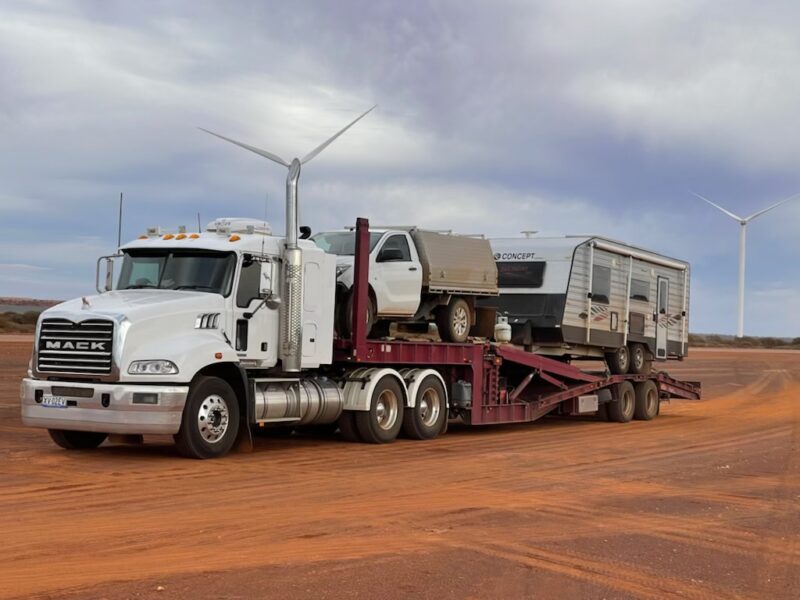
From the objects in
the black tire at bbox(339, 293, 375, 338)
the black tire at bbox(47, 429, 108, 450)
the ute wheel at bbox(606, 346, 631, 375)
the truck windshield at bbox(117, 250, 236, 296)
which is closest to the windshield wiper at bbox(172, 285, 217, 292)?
the truck windshield at bbox(117, 250, 236, 296)

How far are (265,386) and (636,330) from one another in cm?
1190

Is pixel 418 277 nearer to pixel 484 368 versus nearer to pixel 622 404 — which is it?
pixel 484 368

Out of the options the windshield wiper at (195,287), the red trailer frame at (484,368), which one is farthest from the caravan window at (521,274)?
the windshield wiper at (195,287)

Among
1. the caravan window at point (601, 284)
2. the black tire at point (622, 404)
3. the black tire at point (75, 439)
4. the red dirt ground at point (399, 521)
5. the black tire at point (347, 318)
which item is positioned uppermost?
the caravan window at point (601, 284)

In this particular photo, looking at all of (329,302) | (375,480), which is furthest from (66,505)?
(329,302)

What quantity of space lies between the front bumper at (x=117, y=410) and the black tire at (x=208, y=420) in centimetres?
23

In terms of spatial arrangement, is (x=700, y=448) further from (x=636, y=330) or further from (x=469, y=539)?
(x=469, y=539)

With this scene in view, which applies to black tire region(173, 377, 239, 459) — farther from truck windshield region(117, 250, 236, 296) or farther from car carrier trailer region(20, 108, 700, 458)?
truck windshield region(117, 250, 236, 296)

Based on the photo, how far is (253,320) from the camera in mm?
15227

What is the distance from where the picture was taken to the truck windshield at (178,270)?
14961 mm

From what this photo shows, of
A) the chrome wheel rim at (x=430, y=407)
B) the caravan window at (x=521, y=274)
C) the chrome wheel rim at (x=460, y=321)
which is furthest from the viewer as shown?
the caravan window at (x=521, y=274)

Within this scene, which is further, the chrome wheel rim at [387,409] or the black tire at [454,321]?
the black tire at [454,321]

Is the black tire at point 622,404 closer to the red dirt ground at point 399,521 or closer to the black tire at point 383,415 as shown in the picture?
the red dirt ground at point 399,521

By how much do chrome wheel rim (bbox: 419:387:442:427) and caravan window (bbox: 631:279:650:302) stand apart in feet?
25.1
